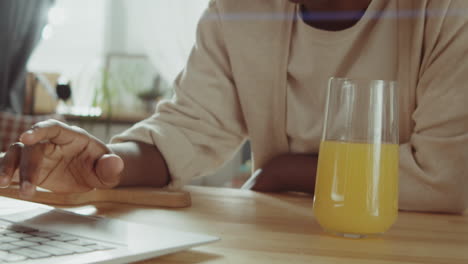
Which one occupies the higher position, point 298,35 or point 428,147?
point 298,35

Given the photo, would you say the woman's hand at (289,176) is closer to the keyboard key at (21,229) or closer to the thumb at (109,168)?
the thumb at (109,168)

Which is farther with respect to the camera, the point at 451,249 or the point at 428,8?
the point at 428,8

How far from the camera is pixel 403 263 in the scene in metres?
0.65

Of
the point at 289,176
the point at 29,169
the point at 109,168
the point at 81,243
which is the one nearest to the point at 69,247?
the point at 81,243

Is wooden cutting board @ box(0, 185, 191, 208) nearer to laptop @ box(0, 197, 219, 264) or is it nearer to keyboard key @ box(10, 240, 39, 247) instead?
laptop @ box(0, 197, 219, 264)

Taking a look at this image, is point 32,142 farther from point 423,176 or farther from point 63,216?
point 423,176

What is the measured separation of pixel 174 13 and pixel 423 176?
3.04 m

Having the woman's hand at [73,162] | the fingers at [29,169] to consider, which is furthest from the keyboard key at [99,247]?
the woman's hand at [73,162]

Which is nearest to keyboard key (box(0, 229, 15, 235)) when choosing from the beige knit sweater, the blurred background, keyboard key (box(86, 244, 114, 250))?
keyboard key (box(86, 244, 114, 250))

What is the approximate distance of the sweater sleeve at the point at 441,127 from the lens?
3.61ft

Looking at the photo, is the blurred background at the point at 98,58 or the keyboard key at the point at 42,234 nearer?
the keyboard key at the point at 42,234

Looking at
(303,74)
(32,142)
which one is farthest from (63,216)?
(303,74)

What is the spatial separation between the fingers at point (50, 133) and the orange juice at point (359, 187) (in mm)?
395

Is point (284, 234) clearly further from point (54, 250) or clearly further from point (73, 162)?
point (73, 162)
